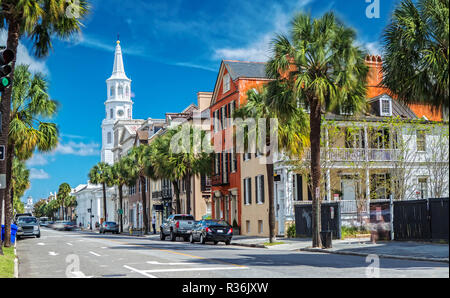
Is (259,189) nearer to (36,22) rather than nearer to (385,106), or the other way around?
(385,106)

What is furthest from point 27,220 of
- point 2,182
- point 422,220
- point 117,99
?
point 117,99

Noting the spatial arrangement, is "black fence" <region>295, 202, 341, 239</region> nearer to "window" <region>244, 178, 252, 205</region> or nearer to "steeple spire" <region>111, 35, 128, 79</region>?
"window" <region>244, 178, 252, 205</region>

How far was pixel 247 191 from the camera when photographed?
42594mm

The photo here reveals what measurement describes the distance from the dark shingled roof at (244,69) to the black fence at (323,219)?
1423 centimetres

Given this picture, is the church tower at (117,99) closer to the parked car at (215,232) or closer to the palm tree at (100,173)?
the palm tree at (100,173)

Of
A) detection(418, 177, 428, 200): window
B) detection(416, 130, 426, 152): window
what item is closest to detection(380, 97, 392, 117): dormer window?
detection(416, 130, 426, 152): window

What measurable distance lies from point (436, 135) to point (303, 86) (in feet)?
47.9

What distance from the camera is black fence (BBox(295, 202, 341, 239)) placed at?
29.0 m

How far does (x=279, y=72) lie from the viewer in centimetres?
2456

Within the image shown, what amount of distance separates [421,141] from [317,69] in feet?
48.4

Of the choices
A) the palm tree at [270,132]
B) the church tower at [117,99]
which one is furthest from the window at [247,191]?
the church tower at [117,99]

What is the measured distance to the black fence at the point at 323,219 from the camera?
29002 mm
